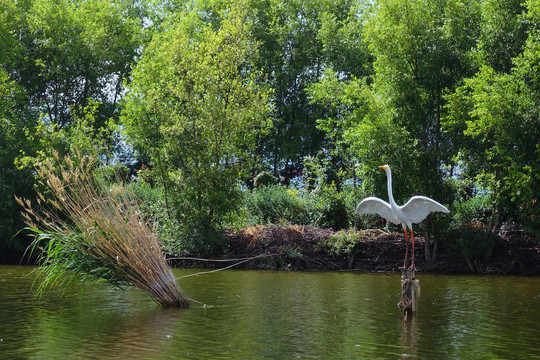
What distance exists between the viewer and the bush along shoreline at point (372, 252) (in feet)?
74.7

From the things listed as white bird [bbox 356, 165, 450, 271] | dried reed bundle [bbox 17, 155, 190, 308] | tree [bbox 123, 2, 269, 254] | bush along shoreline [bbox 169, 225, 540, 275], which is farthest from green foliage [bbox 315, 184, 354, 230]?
dried reed bundle [bbox 17, 155, 190, 308]

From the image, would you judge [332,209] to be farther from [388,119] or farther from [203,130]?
[203,130]

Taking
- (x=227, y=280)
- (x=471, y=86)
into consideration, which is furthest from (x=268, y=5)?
(x=227, y=280)

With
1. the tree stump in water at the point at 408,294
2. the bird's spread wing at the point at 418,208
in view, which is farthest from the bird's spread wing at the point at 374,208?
the tree stump in water at the point at 408,294

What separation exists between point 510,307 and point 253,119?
Answer: 42.9ft

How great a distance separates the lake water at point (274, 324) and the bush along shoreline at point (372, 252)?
17.6ft

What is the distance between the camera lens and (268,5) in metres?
42.3

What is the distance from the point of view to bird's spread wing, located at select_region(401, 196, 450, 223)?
15281mm

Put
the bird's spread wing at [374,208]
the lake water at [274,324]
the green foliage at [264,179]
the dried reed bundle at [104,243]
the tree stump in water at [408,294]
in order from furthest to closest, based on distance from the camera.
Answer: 1. the green foliage at [264,179]
2. the bird's spread wing at [374,208]
3. the tree stump in water at [408,294]
4. the dried reed bundle at [104,243]
5. the lake water at [274,324]

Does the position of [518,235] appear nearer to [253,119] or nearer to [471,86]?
[471,86]

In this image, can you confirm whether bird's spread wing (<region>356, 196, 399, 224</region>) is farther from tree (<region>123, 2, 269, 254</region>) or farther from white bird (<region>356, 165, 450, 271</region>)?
tree (<region>123, 2, 269, 254</region>)

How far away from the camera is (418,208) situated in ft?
51.4

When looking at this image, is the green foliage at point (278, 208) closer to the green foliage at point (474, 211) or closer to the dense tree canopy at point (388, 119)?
the dense tree canopy at point (388, 119)

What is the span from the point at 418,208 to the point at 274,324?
18.7 feet
